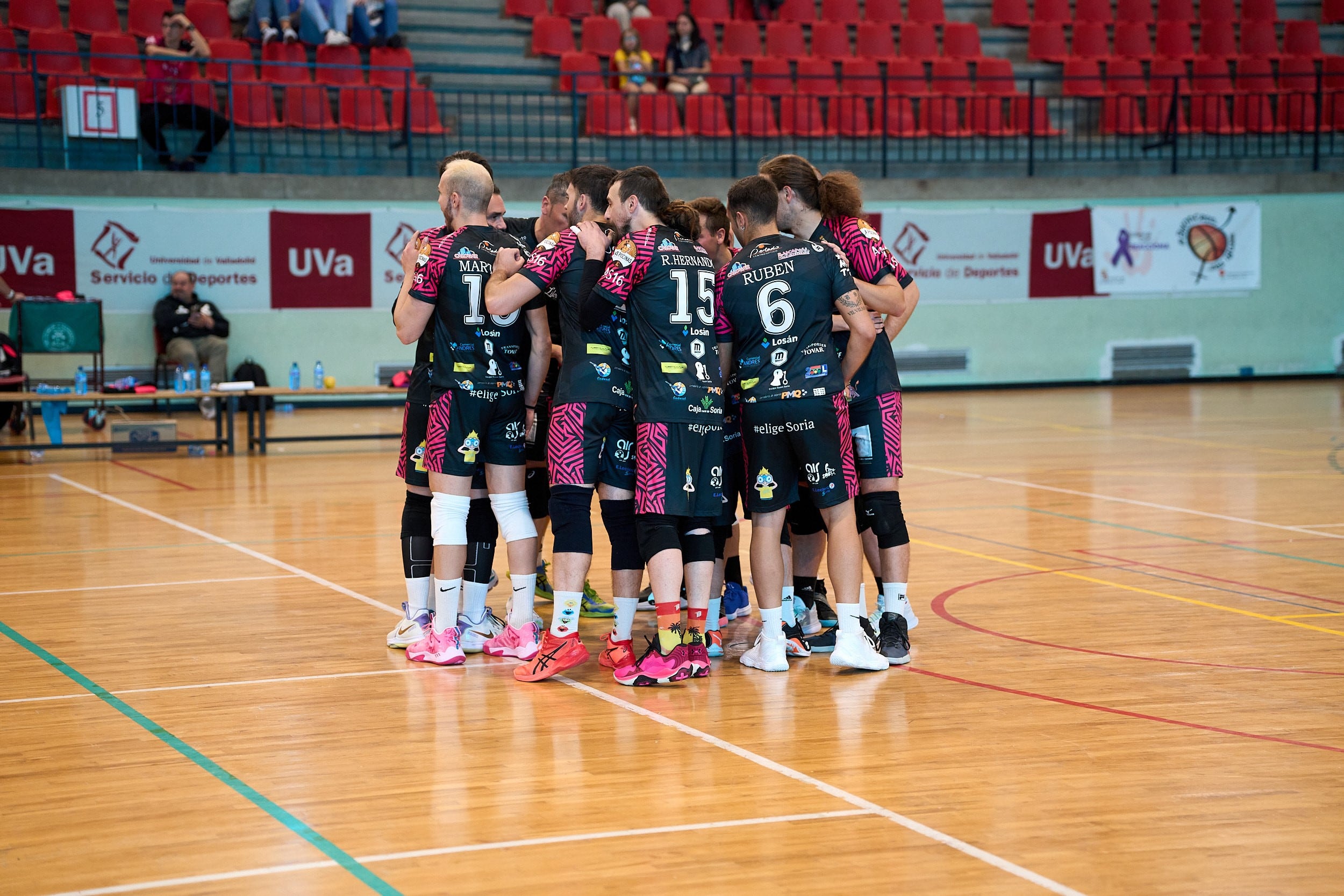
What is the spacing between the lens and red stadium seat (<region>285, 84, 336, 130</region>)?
16.8 metres

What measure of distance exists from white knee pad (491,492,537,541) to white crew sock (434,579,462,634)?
0.28 metres

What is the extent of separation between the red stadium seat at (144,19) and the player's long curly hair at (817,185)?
1357 centimetres

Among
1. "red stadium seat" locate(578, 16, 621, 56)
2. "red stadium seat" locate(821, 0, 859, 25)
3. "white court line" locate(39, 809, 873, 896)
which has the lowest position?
"white court line" locate(39, 809, 873, 896)

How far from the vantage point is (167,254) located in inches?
626

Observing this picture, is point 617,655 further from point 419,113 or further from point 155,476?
point 419,113

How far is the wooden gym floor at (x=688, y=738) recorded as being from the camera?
3455mm

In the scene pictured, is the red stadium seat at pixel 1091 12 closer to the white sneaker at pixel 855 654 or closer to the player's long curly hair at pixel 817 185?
the player's long curly hair at pixel 817 185

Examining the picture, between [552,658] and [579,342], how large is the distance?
3.97 ft

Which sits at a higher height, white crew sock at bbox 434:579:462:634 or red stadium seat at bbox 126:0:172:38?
red stadium seat at bbox 126:0:172:38

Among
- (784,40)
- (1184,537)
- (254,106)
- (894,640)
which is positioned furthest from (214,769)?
(784,40)

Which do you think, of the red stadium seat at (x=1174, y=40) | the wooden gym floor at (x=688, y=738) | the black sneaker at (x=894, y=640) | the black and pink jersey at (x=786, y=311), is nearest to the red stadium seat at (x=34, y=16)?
the wooden gym floor at (x=688, y=738)

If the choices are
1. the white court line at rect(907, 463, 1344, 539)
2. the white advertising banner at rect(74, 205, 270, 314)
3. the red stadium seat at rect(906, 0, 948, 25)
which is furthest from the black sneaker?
the red stadium seat at rect(906, 0, 948, 25)

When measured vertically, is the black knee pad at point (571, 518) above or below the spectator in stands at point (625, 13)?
below

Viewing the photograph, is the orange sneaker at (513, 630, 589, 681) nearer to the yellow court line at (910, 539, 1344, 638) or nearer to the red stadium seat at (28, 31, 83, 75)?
the yellow court line at (910, 539, 1344, 638)
